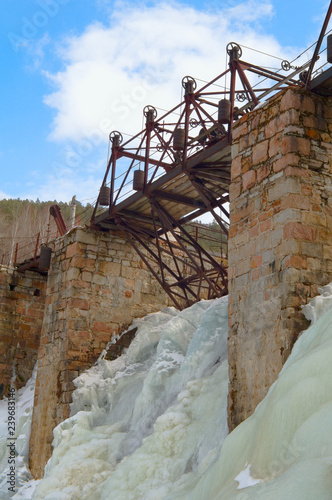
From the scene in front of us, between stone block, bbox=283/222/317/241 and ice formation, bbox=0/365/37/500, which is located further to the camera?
ice formation, bbox=0/365/37/500

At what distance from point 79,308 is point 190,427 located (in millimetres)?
5134

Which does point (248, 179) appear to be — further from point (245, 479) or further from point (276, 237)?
point (245, 479)

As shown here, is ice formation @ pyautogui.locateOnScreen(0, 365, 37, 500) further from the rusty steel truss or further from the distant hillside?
the distant hillside

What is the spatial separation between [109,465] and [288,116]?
4899mm

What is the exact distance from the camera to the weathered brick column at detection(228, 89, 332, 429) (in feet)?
21.8

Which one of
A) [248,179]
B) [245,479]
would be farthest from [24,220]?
[245,479]

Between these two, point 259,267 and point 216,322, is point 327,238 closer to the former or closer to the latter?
point 259,267

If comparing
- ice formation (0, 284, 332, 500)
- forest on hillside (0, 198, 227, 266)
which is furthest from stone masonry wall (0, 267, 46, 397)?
forest on hillside (0, 198, 227, 266)

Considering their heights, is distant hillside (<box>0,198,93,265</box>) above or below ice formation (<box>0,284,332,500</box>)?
above

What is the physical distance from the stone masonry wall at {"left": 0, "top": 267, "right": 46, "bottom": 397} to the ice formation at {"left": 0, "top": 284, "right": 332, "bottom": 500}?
3.97 m

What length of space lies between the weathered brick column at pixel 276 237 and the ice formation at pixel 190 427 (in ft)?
1.12

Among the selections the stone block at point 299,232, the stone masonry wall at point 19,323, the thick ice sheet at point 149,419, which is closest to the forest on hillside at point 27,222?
the stone masonry wall at point 19,323

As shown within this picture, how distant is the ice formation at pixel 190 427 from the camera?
4.21m

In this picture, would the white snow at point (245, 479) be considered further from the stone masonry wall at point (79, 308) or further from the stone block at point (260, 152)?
the stone masonry wall at point (79, 308)
